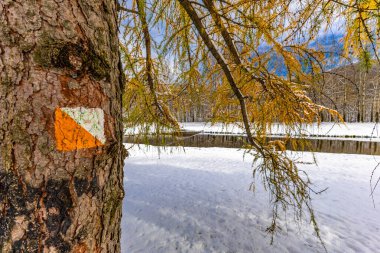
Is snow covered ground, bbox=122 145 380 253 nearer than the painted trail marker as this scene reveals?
No

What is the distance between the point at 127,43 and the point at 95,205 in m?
1.66

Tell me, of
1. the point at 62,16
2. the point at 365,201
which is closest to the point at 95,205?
the point at 62,16

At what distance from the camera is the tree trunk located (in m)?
0.48

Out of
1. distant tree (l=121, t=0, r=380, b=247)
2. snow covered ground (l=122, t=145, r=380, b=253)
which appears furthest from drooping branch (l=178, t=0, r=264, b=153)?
snow covered ground (l=122, t=145, r=380, b=253)

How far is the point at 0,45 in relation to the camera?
47 cm

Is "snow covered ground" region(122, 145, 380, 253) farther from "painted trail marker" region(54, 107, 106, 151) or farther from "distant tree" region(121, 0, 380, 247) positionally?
"painted trail marker" region(54, 107, 106, 151)

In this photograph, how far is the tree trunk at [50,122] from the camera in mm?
479

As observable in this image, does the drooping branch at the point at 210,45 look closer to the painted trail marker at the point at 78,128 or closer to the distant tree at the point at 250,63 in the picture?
the distant tree at the point at 250,63

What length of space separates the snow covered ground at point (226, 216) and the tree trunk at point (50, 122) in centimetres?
168

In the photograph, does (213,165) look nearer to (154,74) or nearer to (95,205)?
(154,74)

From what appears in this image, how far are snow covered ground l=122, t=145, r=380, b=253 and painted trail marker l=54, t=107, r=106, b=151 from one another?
1.66 m

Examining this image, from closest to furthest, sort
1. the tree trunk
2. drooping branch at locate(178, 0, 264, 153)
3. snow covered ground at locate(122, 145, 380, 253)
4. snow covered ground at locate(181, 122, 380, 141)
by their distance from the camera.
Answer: the tree trunk, drooping branch at locate(178, 0, 264, 153), snow covered ground at locate(181, 122, 380, 141), snow covered ground at locate(122, 145, 380, 253)

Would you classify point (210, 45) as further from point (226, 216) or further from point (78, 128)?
point (226, 216)

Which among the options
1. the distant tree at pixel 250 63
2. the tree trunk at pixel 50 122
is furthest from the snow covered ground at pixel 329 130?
the tree trunk at pixel 50 122
